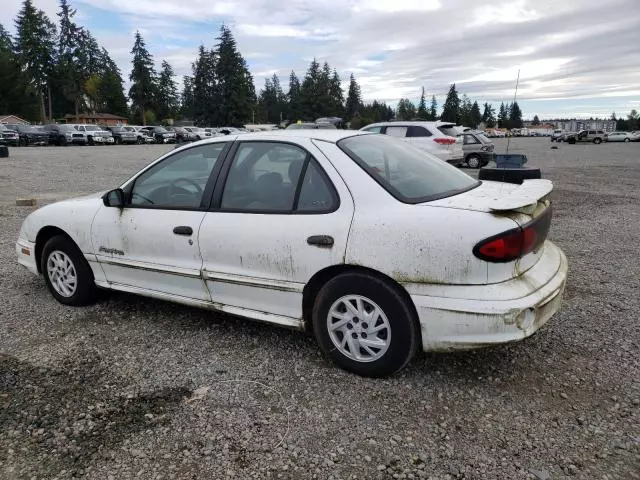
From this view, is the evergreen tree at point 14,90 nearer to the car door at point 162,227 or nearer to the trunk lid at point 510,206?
the car door at point 162,227

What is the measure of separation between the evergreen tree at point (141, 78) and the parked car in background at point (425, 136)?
246ft

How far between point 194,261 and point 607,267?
446cm

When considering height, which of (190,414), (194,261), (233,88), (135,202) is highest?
(233,88)

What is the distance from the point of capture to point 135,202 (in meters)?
4.05

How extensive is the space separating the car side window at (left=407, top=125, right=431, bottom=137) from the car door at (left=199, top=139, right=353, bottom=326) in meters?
12.5

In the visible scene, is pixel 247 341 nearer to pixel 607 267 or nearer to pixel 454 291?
pixel 454 291

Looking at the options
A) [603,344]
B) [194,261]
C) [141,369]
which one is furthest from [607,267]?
[141,369]

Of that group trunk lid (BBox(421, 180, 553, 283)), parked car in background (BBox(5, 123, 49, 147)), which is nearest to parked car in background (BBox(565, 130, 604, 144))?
parked car in background (BBox(5, 123, 49, 147))

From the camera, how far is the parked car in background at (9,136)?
111 ft

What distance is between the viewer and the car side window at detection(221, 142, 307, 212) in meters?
3.40

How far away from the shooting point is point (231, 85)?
77.1m

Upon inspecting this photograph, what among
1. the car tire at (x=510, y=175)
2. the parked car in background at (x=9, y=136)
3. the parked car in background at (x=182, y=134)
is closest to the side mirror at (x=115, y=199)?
the car tire at (x=510, y=175)

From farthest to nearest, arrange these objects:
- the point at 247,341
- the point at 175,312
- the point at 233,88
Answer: the point at 233,88
the point at 175,312
the point at 247,341

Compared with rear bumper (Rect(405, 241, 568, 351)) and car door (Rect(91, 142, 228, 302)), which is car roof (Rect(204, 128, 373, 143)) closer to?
car door (Rect(91, 142, 228, 302))
